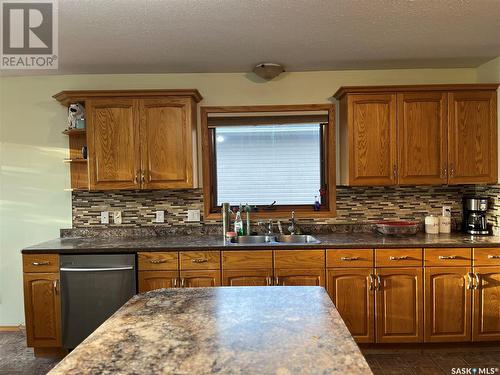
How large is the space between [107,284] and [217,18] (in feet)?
6.68

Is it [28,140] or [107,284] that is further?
[28,140]

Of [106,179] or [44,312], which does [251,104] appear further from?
[44,312]

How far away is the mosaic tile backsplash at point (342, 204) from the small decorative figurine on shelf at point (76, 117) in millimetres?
626

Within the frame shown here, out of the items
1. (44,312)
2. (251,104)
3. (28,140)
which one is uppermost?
(251,104)

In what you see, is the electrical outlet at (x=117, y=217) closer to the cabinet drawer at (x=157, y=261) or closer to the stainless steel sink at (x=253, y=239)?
the cabinet drawer at (x=157, y=261)

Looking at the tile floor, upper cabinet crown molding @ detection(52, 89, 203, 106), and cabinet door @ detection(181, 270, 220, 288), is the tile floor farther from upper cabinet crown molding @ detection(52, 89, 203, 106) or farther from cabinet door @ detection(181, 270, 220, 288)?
upper cabinet crown molding @ detection(52, 89, 203, 106)

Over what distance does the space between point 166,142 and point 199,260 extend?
103 cm

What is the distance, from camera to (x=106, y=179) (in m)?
3.22

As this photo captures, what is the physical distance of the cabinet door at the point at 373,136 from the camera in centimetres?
320

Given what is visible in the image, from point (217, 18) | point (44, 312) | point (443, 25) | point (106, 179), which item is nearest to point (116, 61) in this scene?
point (106, 179)

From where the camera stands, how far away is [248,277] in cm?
295

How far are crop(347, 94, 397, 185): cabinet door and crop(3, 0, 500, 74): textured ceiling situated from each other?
373mm

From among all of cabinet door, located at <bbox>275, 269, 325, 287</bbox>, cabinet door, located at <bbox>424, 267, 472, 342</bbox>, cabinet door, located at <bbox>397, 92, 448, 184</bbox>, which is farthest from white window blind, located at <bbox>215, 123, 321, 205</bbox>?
cabinet door, located at <bbox>424, 267, 472, 342</bbox>

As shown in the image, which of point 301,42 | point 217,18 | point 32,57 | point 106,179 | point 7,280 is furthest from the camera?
point 7,280
